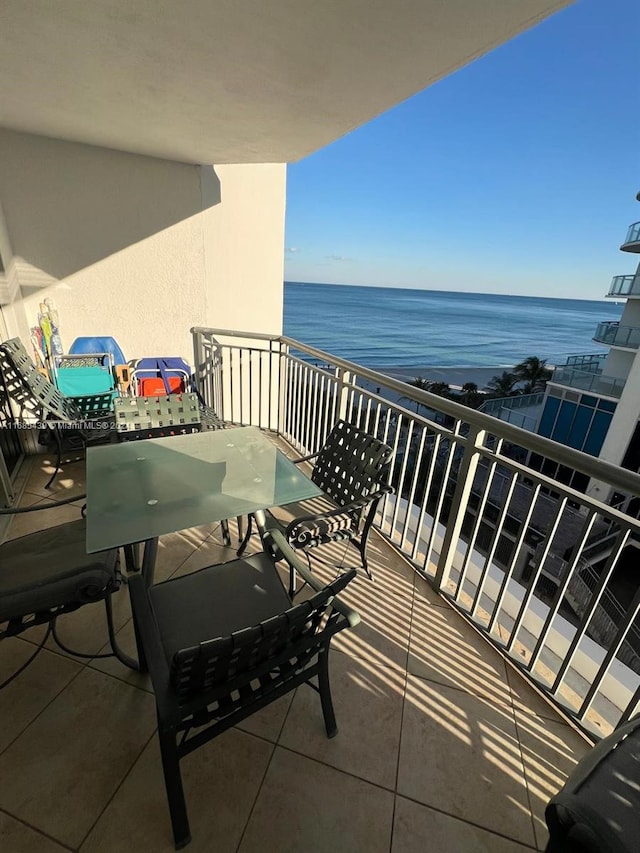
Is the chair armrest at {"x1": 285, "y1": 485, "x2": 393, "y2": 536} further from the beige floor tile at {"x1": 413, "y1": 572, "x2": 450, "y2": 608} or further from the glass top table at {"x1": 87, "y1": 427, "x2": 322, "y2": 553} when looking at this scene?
the beige floor tile at {"x1": 413, "y1": 572, "x2": 450, "y2": 608}

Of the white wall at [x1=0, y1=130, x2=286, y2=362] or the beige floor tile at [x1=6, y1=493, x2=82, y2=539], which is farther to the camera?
the white wall at [x1=0, y1=130, x2=286, y2=362]

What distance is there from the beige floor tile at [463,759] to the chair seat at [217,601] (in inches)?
28.6

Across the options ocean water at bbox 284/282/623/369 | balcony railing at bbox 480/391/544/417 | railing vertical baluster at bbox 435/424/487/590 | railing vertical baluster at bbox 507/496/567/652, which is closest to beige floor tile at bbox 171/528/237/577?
railing vertical baluster at bbox 435/424/487/590

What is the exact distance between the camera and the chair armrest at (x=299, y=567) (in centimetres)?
119

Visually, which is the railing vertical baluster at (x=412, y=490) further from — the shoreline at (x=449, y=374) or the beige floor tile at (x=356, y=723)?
the shoreline at (x=449, y=374)

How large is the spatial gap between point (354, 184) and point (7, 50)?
1467 inches

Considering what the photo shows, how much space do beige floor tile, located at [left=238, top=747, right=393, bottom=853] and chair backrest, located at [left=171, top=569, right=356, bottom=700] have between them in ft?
1.19

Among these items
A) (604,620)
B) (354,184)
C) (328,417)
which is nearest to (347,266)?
(354,184)

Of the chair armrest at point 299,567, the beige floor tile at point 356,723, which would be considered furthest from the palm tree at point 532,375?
the chair armrest at point 299,567

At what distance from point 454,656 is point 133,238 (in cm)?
465

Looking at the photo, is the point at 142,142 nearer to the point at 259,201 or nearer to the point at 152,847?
the point at 259,201

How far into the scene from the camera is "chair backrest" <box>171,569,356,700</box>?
863 millimetres

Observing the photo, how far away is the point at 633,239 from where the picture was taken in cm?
1695

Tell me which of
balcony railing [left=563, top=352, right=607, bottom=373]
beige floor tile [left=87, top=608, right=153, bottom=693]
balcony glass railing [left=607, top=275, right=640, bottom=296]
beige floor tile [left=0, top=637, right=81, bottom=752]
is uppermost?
balcony glass railing [left=607, top=275, right=640, bottom=296]
